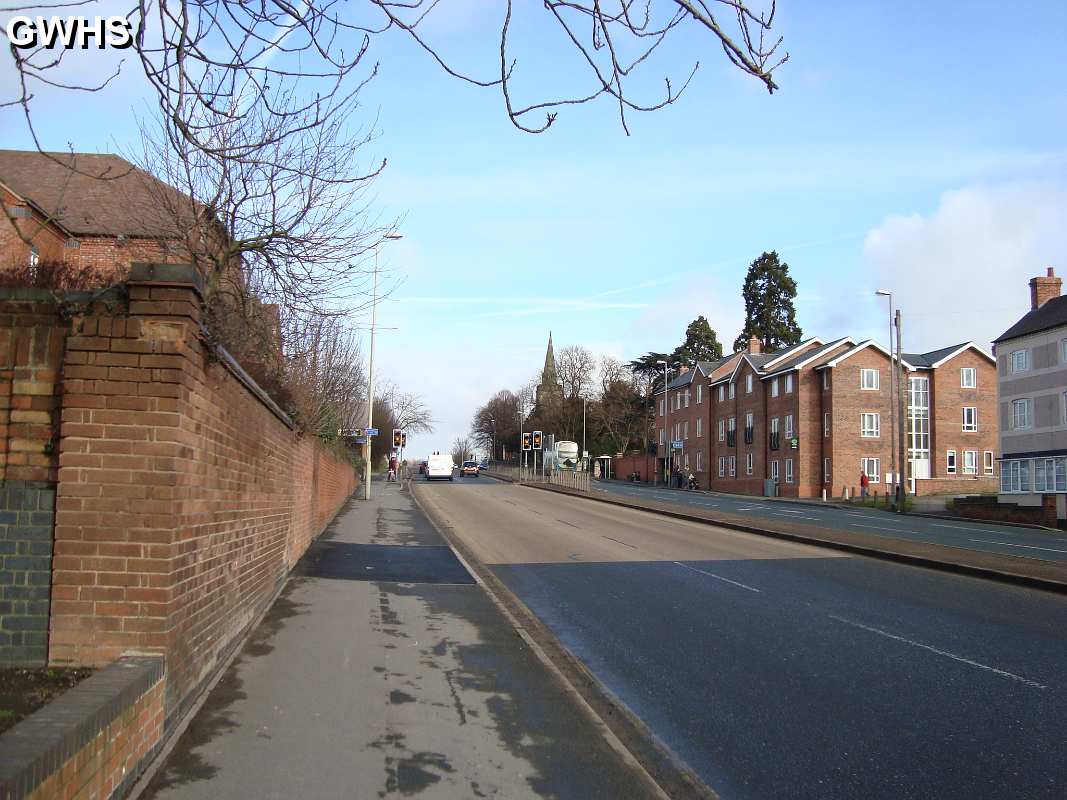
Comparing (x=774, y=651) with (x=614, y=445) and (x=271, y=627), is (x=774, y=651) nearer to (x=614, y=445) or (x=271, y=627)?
(x=271, y=627)

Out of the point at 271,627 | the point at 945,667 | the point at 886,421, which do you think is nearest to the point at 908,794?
the point at 945,667

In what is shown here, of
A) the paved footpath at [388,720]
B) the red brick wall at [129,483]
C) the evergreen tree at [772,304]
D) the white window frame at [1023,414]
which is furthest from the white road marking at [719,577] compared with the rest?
the evergreen tree at [772,304]

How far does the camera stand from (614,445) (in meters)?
111

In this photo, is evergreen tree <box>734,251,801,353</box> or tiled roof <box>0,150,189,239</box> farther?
evergreen tree <box>734,251,801,353</box>

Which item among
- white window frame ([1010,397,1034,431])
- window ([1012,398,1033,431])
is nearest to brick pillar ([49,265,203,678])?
white window frame ([1010,397,1034,431])

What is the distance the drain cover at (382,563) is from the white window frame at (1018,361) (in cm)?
3926

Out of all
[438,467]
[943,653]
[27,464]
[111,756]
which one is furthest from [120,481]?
[438,467]

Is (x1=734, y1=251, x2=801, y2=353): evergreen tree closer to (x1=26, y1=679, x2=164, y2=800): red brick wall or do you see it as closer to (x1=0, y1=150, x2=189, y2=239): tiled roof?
(x1=0, y1=150, x2=189, y2=239): tiled roof

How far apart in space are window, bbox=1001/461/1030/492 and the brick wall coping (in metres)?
46.9

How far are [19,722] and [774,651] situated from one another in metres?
6.99

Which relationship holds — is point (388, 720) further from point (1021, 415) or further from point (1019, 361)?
point (1019, 361)

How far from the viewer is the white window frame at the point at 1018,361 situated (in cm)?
4491

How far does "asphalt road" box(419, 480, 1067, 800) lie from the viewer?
215 inches

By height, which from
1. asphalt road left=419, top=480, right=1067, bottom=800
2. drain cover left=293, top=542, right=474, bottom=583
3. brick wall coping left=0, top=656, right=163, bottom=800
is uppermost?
brick wall coping left=0, top=656, right=163, bottom=800
